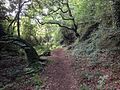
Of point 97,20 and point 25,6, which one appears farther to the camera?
point 25,6

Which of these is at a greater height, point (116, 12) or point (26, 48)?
point (116, 12)

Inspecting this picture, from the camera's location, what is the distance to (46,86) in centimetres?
1103

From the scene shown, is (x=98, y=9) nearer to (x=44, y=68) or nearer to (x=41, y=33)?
(x=44, y=68)

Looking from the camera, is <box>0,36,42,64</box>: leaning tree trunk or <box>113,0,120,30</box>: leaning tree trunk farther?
<box>0,36,42,64</box>: leaning tree trunk


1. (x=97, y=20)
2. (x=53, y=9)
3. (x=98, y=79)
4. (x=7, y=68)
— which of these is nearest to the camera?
(x=98, y=79)

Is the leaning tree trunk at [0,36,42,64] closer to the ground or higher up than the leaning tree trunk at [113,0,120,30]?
closer to the ground

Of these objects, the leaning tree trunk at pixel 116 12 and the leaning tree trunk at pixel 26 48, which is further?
the leaning tree trunk at pixel 26 48

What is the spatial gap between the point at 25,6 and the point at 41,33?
21639 millimetres

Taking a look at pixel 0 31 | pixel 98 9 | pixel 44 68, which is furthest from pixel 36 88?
pixel 98 9

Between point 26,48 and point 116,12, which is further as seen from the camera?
point 26,48

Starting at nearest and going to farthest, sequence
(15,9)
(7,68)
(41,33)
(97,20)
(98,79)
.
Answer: (98,79) < (7,68) < (97,20) < (15,9) < (41,33)

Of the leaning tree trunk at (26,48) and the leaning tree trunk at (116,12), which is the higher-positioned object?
the leaning tree trunk at (116,12)

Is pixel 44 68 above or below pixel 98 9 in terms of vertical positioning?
below

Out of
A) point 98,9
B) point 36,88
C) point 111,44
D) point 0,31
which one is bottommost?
point 36,88
